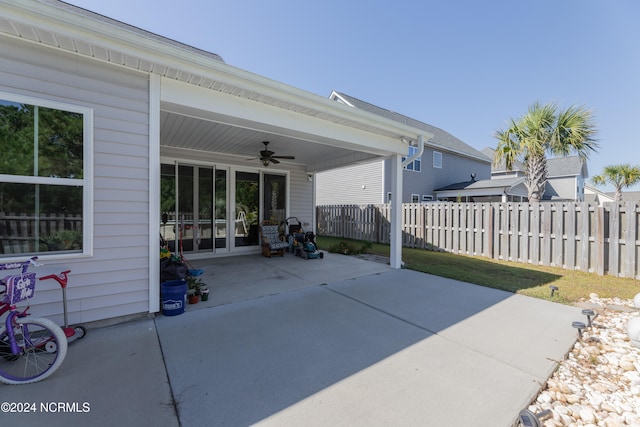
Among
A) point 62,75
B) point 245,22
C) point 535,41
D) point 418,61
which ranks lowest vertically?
point 62,75

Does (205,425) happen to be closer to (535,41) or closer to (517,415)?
(517,415)

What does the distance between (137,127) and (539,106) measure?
409 inches

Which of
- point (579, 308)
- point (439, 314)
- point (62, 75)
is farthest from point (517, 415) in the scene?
point (62, 75)

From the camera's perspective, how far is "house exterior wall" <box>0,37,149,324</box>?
2643mm

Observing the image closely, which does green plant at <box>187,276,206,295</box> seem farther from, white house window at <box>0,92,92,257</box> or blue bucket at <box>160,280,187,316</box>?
white house window at <box>0,92,92,257</box>

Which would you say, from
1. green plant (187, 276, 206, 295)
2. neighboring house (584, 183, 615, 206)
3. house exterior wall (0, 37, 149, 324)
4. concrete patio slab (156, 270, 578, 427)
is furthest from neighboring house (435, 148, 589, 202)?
house exterior wall (0, 37, 149, 324)

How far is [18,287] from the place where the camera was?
2.04m

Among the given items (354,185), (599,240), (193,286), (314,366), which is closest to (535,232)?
(599,240)

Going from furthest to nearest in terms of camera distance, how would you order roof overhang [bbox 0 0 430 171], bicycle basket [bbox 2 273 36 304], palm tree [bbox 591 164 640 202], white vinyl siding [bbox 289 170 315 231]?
palm tree [bbox 591 164 640 202] → white vinyl siding [bbox 289 170 315 231] → roof overhang [bbox 0 0 430 171] → bicycle basket [bbox 2 273 36 304]

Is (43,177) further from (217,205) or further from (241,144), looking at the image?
(217,205)

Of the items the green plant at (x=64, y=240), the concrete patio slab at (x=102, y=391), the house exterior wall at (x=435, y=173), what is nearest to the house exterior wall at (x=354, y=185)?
the house exterior wall at (x=435, y=173)

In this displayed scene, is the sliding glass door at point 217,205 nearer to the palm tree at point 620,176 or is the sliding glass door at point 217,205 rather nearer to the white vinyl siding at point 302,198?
the white vinyl siding at point 302,198

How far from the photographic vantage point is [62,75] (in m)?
2.75

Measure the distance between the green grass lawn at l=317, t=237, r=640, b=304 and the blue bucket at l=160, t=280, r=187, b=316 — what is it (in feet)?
15.5
